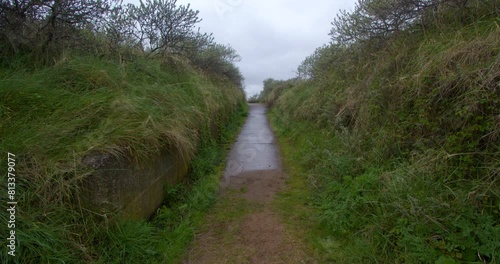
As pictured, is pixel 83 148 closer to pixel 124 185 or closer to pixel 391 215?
pixel 124 185

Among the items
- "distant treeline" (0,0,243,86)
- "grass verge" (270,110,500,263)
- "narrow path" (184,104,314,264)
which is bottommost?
"narrow path" (184,104,314,264)

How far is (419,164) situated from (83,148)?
3157mm

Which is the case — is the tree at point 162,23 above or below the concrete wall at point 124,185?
above

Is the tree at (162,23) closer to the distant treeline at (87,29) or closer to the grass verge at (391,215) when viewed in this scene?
the distant treeline at (87,29)

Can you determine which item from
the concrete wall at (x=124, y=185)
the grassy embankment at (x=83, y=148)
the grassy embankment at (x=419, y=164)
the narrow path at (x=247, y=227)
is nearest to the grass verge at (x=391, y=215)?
the grassy embankment at (x=419, y=164)

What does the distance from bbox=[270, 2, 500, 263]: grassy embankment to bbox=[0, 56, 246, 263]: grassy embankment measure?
154 centimetres

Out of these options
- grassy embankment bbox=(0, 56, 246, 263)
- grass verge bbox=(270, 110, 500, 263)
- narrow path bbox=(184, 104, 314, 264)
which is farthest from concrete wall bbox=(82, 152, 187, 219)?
grass verge bbox=(270, 110, 500, 263)

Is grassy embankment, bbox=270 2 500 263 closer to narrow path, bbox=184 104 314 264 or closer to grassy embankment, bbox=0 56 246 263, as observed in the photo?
narrow path, bbox=184 104 314 264

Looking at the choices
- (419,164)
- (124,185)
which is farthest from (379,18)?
(124,185)

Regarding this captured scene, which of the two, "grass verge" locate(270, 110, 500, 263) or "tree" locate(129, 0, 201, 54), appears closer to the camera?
"grass verge" locate(270, 110, 500, 263)

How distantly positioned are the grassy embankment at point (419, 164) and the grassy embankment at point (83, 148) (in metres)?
1.54

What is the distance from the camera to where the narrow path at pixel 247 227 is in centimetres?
264

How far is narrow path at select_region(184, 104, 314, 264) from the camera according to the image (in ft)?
8.66

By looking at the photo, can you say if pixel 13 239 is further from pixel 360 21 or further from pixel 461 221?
pixel 360 21
